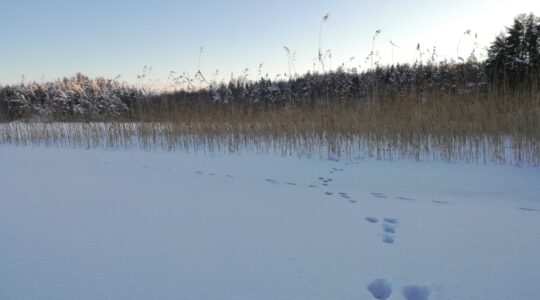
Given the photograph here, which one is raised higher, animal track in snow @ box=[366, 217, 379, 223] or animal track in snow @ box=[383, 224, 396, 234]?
animal track in snow @ box=[366, 217, 379, 223]

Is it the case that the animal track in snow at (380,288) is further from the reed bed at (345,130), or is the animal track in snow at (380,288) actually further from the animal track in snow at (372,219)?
the reed bed at (345,130)

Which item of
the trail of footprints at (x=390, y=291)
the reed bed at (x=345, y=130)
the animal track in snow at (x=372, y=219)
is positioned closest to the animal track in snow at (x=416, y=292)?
the trail of footprints at (x=390, y=291)

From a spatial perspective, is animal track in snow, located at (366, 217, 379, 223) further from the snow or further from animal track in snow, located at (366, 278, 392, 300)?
animal track in snow, located at (366, 278, 392, 300)

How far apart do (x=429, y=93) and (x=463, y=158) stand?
967 mm

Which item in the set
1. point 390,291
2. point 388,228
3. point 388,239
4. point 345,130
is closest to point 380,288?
point 390,291

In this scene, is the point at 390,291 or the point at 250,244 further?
the point at 250,244

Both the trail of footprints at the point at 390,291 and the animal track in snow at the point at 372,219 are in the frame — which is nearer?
the trail of footprints at the point at 390,291

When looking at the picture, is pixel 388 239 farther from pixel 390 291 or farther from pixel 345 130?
pixel 345 130

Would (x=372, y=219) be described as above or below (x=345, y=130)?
below

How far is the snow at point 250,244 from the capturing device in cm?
94

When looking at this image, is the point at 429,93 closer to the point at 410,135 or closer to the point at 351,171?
the point at 410,135

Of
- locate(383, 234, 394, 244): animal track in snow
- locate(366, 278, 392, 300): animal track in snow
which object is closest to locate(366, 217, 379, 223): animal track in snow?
locate(383, 234, 394, 244): animal track in snow

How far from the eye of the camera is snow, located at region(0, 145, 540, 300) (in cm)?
94

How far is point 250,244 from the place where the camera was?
123 centimetres
